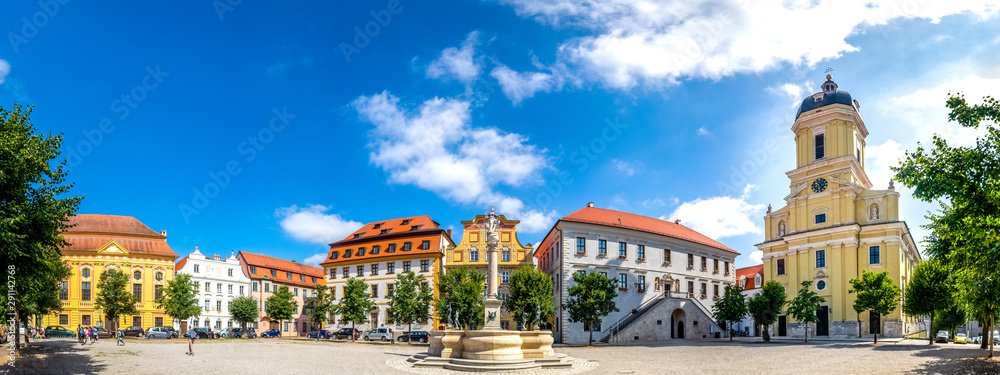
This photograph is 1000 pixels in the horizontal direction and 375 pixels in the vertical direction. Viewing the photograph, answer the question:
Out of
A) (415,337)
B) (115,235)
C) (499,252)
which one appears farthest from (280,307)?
(499,252)

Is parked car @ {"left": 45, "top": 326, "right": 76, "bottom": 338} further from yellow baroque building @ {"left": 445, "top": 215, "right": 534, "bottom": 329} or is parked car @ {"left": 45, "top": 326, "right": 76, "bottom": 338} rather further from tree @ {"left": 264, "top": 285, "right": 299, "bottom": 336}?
yellow baroque building @ {"left": 445, "top": 215, "right": 534, "bottom": 329}

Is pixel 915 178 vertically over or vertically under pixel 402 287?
over

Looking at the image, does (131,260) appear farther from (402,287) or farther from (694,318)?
(694,318)

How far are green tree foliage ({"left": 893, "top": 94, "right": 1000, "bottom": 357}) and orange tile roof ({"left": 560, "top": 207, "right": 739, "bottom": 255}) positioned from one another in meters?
33.5

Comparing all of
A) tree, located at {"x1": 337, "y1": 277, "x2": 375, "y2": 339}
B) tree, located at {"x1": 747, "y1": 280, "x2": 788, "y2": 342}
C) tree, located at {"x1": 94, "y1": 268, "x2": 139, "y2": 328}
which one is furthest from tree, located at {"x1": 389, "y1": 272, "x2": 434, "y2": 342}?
tree, located at {"x1": 747, "y1": 280, "x2": 788, "y2": 342}

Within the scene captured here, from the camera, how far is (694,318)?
55.0 m

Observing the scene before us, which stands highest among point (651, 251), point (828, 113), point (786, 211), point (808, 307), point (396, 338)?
point (828, 113)

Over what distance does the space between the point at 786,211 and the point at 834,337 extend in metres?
13.0

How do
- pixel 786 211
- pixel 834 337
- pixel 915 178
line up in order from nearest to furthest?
pixel 915 178 < pixel 834 337 < pixel 786 211

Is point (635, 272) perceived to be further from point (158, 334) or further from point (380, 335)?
point (158, 334)

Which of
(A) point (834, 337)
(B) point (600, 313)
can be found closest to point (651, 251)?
(B) point (600, 313)

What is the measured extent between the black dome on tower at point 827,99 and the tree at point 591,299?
2710 cm

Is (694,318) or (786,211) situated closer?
(694,318)

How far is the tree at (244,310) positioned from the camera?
71250mm
